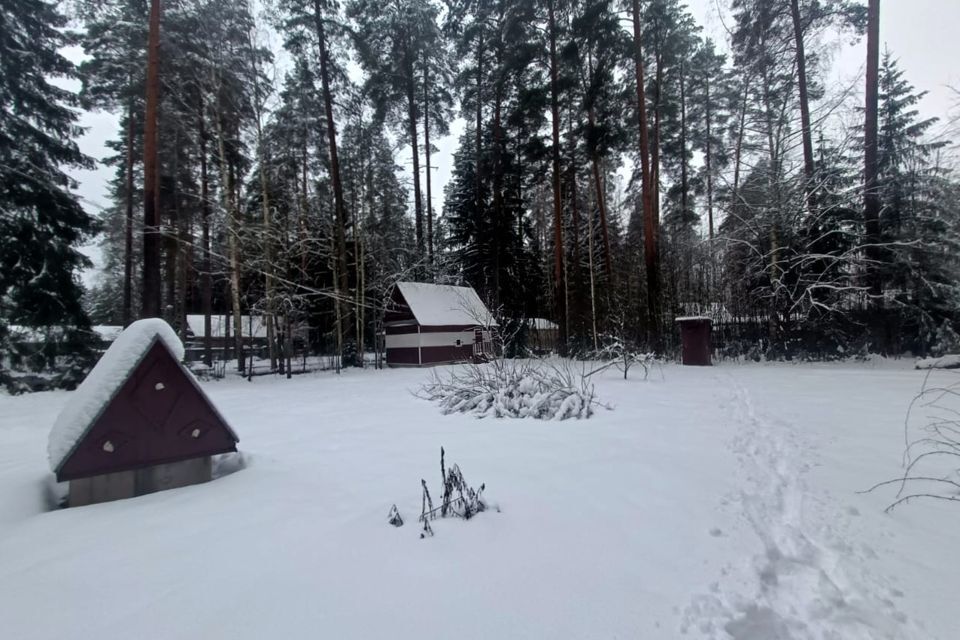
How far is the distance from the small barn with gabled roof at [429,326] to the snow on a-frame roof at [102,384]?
14.0 meters

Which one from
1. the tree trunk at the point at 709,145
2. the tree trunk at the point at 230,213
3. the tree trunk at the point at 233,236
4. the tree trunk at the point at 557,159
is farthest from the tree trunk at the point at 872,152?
the tree trunk at the point at 230,213

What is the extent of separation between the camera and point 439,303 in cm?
1847

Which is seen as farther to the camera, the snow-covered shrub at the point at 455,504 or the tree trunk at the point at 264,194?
the tree trunk at the point at 264,194

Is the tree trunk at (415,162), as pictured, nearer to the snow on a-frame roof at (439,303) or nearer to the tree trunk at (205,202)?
the snow on a-frame roof at (439,303)

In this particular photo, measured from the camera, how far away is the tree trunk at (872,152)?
10.4m

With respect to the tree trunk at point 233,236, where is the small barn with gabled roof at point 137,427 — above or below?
below

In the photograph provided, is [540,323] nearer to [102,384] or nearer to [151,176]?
[151,176]

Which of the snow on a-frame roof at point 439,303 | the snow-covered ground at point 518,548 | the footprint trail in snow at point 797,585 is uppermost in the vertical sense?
the snow on a-frame roof at point 439,303

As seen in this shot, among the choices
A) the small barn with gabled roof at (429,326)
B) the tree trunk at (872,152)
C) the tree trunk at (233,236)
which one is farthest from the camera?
the small barn with gabled roof at (429,326)

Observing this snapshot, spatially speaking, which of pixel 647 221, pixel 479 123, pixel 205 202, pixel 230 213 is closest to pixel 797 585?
pixel 647 221

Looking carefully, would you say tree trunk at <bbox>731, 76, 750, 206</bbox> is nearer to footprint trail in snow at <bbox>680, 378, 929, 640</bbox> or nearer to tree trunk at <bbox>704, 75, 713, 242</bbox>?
tree trunk at <bbox>704, 75, 713, 242</bbox>

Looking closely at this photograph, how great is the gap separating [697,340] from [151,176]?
14274 millimetres

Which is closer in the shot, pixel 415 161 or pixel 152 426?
pixel 152 426

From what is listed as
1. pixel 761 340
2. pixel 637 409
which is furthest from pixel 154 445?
pixel 761 340
